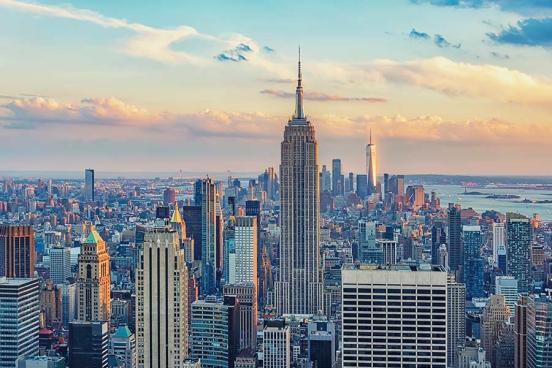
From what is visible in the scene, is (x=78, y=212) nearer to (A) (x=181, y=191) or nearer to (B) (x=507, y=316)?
(A) (x=181, y=191)

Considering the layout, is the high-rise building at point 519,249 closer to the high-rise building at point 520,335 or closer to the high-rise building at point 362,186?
the high-rise building at point 520,335

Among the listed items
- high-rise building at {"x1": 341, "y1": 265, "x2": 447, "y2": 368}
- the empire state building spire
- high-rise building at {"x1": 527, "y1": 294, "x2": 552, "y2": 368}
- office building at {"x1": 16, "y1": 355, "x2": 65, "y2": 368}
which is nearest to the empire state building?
the empire state building spire

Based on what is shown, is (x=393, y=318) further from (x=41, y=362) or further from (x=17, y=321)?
(x=17, y=321)

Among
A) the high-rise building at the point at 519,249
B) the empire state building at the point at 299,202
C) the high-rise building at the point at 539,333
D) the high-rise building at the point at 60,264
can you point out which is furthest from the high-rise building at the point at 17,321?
the empire state building at the point at 299,202

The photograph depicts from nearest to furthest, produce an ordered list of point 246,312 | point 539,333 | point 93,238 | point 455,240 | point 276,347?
point 539,333, point 276,347, point 246,312, point 93,238, point 455,240

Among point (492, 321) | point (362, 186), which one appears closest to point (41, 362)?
point (492, 321)

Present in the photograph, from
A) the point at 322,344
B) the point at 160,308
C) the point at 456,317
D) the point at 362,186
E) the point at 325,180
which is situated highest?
the point at 325,180
